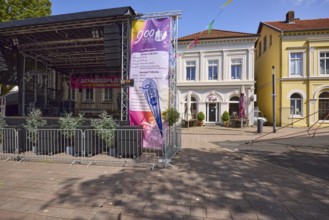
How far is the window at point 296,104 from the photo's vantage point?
1861 cm

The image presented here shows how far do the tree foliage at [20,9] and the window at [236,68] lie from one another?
15834mm

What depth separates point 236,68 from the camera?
1983cm

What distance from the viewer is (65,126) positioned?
7.27 meters

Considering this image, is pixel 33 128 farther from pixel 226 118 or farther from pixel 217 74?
pixel 217 74

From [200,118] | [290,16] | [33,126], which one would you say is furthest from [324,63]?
[33,126]

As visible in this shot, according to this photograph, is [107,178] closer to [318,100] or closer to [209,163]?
[209,163]

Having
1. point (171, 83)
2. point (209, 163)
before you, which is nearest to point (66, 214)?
point (209, 163)

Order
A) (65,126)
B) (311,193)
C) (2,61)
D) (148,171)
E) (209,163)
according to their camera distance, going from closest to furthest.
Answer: (311,193) → (148,171) → (209,163) → (65,126) → (2,61)

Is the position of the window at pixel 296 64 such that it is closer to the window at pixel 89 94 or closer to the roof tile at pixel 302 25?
the roof tile at pixel 302 25

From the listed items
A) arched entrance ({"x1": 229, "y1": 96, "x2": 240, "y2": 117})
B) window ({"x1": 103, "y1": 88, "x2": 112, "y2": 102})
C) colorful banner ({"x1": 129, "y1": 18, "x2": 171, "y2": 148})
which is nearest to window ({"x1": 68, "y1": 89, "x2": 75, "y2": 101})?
window ({"x1": 103, "y1": 88, "x2": 112, "y2": 102})

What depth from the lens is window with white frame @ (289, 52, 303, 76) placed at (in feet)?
60.7

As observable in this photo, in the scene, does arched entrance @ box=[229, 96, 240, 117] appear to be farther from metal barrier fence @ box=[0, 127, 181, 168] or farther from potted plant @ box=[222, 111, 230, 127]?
metal barrier fence @ box=[0, 127, 181, 168]

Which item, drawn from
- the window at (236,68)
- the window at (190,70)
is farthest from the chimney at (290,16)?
the window at (190,70)

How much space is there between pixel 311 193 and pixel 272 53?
18.9 meters
